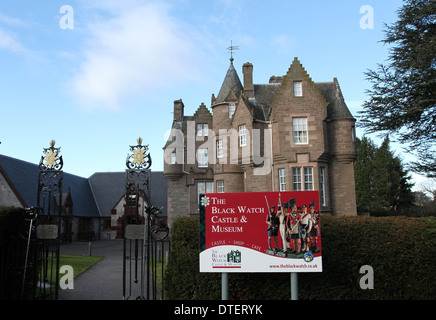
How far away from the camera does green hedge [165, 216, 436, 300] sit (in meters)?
8.33

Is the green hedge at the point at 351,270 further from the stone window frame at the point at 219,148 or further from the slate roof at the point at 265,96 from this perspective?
the stone window frame at the point at 219,148

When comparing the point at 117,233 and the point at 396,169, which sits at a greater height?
the point at 396,169

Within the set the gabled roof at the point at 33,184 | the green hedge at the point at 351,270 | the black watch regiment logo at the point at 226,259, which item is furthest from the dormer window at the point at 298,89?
the gabled roof at the point at 33,184

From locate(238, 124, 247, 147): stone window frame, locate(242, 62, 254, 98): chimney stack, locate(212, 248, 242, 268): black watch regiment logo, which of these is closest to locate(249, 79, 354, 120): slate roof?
locate(242, 62, 254, 98): chimney stack

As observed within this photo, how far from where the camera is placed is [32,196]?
117 feet

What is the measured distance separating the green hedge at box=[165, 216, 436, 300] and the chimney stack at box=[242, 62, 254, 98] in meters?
19.0

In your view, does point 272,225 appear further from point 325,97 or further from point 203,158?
point 203,158

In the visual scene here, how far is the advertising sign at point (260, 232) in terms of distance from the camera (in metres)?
7.21

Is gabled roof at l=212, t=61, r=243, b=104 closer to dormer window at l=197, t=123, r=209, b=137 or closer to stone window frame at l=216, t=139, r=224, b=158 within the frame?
stone window frame at l=216, t=139, r=224, b=158

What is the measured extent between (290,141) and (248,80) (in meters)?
7.23
